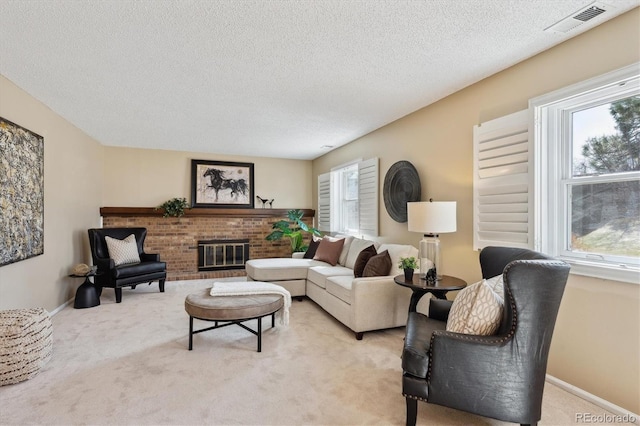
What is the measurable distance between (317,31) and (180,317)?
3.22 metres

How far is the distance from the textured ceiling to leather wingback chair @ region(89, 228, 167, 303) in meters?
1.72

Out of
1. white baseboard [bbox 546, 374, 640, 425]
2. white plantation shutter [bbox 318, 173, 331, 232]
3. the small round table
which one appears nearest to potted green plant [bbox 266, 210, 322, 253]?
white plantation shutter [bbox 318, 173, 331, 232]

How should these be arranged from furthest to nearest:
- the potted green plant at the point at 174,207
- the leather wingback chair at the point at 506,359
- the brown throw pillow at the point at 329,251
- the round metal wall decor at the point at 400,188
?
the potted green plant at the point at 174,207, the brown throw pillow at the point at 329,251, the round metal wall decor at the point at 400,188, the leather wingback chair at the point at 506,359

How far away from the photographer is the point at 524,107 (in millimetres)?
2531

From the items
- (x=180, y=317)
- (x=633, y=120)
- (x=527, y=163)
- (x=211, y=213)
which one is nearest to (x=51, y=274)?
(x=180, y=317)

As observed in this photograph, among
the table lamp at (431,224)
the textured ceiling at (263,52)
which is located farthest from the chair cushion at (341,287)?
the textured ceiling at (263,52)

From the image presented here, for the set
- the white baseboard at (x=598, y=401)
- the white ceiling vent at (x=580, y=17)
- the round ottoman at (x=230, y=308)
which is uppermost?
the white ceiling vent at (x=580, y=17)

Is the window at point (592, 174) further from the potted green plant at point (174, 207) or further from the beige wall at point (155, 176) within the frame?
the potted green plant at point (174, 207)

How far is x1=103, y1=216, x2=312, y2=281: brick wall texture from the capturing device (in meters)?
5.86

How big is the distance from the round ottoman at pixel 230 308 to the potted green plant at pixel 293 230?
2946mm

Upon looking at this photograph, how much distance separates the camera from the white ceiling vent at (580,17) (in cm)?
187

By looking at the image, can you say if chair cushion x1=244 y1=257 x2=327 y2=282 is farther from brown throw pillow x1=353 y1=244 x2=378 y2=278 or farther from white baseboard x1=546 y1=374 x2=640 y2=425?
white baseboard x1=546 y1=374 x2=640 y2=425

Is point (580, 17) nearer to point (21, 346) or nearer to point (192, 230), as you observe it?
point (21, 346)

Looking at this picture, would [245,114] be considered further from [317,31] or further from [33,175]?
[33,175]
